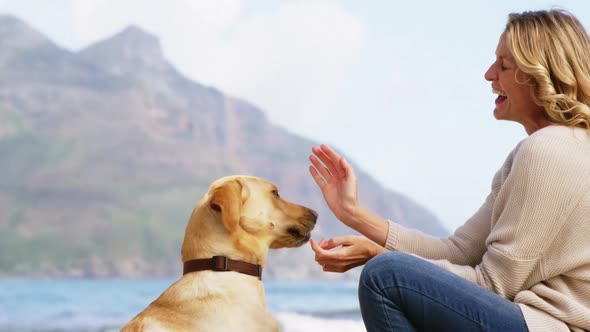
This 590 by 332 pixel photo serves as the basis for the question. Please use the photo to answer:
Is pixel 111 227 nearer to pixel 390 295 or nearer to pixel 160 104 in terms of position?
pixel 160 104

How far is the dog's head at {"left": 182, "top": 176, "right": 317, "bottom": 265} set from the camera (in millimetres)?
2287

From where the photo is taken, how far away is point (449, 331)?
1.90m

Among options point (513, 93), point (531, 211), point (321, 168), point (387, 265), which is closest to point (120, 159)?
point (321, 168)

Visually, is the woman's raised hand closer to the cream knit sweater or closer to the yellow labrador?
the yellow labrador

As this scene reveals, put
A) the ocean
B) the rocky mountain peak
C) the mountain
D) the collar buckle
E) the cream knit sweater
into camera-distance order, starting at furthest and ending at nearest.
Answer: the rocky mountain peak
the mountain
the ocean
the collar buckle
the cream knit sweater

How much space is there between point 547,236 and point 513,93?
513mm

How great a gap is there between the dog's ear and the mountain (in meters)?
22.5

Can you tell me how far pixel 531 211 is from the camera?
186 centimetres

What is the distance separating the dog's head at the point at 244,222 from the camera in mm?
2287

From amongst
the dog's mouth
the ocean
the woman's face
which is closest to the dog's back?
the dog's mouth

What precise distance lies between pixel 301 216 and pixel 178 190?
28.7 meters

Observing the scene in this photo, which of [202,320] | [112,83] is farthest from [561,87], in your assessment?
[112,83]

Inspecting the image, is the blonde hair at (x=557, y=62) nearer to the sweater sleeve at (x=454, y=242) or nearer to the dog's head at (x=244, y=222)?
the sweater sleeve at (x=454, y=242)

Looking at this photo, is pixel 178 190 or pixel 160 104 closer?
pixel 178 190
